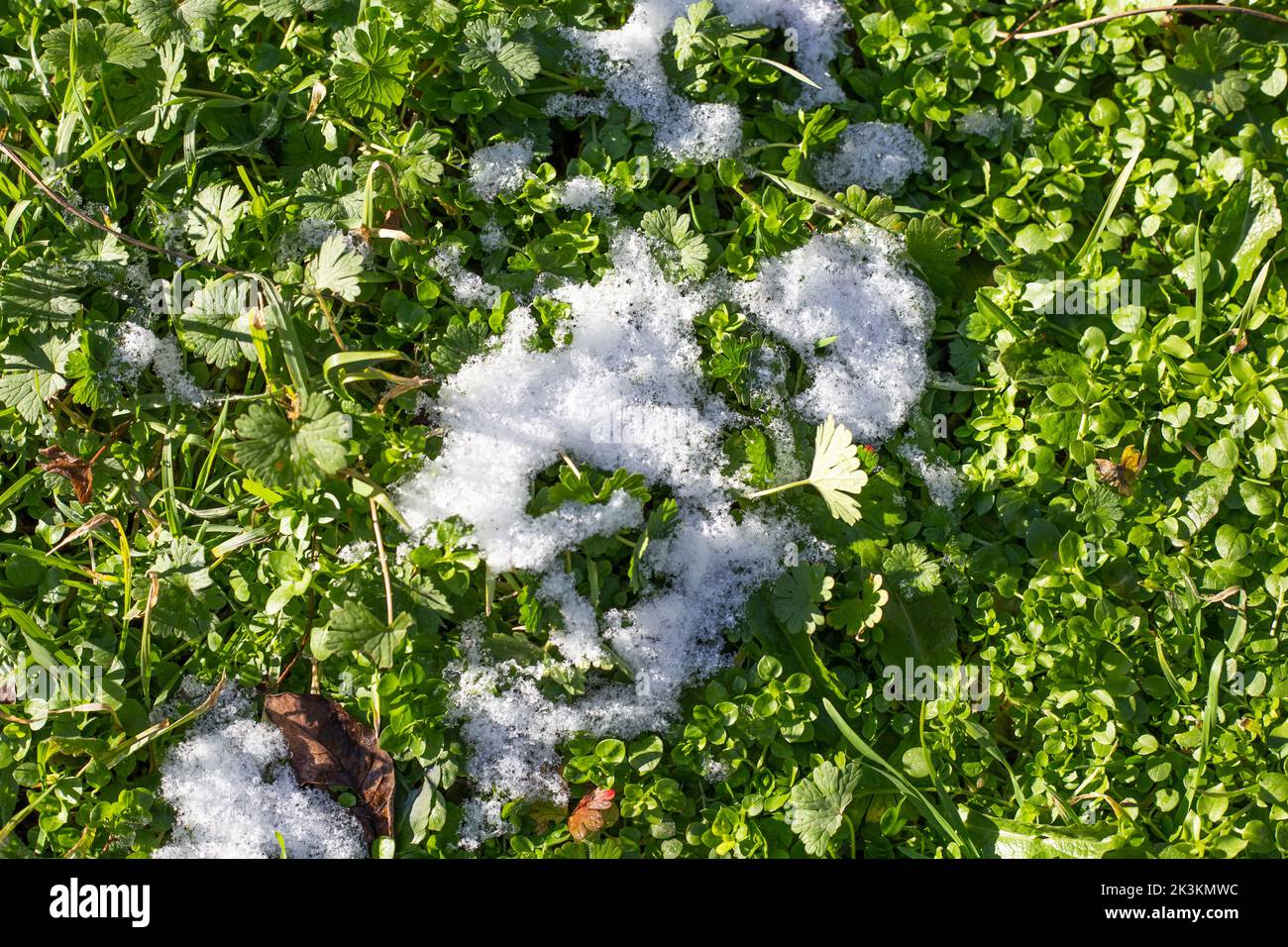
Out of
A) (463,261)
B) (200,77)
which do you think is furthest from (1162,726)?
(200,77)

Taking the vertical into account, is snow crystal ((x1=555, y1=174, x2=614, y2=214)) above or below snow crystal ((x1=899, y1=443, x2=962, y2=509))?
above

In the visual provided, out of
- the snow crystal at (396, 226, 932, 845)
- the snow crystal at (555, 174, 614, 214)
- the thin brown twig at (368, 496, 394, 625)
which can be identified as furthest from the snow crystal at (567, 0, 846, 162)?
the thin brown twig at (368, 496, 394, 625)

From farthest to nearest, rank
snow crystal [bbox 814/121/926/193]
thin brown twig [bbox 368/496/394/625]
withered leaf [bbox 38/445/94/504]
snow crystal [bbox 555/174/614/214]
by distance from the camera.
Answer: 1. snow crystal [bbox 814/121/926/193]
2. snow crystal [bbox 555/174/614/214]
3. withered leaf [bbox 38/445/94/504]
4. thin brown twig [bbox 368/496/394/625]

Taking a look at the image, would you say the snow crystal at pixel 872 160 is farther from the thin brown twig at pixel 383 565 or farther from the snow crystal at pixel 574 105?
the thin brown twig at pixel 383 565

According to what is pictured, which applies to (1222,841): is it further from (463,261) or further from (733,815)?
(463,261)

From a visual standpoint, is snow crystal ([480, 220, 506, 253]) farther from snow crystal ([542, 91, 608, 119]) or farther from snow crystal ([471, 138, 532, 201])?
snow crystal ([542, 91, 608, 119])

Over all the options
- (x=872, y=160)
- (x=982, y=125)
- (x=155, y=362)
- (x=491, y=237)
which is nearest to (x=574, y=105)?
(x=491, y=237)
